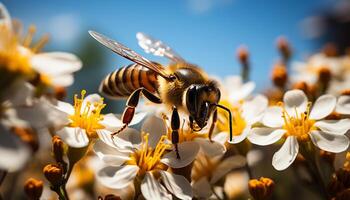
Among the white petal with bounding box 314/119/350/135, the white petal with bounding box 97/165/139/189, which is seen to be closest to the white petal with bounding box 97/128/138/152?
the white petal with bounding box 97/165/139/189

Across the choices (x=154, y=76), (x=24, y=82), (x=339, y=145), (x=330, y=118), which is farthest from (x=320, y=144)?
(x=24, y=82)

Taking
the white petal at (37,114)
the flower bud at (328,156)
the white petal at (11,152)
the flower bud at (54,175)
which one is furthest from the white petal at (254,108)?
the white petal at (11,152)

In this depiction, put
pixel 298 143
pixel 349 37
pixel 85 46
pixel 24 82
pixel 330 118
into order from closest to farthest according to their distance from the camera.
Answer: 1. pixel 24 82
2. pixel 298 143
3. pixel 330 118
4. pixel 349 37
5. pixel 85 46

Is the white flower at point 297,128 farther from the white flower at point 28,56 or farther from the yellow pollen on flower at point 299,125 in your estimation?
the white flower at point 28,56

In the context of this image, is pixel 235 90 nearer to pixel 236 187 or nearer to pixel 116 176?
pixel 236 187

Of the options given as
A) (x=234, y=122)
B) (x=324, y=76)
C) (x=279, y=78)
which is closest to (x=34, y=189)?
(x=234, y=122)

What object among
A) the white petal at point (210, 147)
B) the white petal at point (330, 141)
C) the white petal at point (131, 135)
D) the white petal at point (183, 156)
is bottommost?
the white petal at point (131, 135)

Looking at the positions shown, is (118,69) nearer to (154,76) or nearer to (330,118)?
(154,76)
